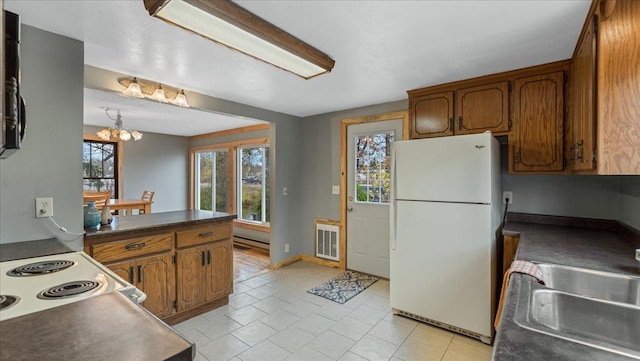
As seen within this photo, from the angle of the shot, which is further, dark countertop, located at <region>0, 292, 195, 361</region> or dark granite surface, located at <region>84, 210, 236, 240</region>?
dark granite surface, located at <region>84, 210, 236, 240</region>

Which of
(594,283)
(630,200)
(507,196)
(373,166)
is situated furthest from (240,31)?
(630,200)

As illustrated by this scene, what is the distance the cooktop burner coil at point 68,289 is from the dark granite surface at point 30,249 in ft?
1.96

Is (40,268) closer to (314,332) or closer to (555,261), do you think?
(314,332)

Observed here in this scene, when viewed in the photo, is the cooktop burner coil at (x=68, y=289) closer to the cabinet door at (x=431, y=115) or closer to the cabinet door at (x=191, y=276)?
the cabinet door at (x=191, y=276)

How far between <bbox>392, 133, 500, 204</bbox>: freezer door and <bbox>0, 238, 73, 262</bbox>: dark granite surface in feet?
7.74

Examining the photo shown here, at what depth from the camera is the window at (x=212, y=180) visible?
19.6ft

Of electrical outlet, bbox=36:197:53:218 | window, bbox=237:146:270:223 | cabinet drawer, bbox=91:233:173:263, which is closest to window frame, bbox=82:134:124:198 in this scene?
window, bbox=237:146:270:223

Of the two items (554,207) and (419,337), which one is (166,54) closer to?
(419,337)

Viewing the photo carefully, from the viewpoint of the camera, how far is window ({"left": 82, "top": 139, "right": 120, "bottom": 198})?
5.43m

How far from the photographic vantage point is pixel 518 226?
8.20 ft

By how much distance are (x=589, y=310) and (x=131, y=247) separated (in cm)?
274

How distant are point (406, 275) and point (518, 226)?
1.06 m

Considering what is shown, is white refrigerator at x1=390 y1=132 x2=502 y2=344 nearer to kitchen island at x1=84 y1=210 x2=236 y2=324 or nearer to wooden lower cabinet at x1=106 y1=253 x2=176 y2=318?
kitchen island at x1=84 y1=210 x2=236 y2=324

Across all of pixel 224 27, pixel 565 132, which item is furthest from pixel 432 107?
pixel 224 27
